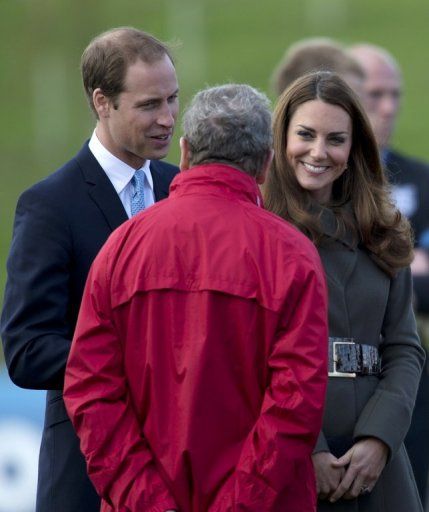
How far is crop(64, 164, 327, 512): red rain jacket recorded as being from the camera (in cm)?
297

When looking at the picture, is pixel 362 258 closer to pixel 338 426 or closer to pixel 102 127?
pixel 338 426

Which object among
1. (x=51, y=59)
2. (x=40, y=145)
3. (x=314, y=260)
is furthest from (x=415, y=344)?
(x=51, y=59)

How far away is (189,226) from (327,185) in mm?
884

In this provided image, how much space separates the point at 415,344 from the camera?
12.2 ft

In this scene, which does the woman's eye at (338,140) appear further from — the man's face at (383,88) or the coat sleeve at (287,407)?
the man's face at (383,88)

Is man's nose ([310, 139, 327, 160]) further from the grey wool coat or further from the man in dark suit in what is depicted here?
the man in dark suit

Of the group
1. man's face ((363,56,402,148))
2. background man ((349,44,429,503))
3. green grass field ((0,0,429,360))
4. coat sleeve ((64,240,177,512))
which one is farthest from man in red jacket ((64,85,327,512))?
green grass field ((0,0,429,360))

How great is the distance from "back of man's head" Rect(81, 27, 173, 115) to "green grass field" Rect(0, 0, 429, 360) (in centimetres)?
1323

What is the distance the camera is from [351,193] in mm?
3842

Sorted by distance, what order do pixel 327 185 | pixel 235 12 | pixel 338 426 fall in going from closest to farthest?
1. pixel 338 426
2. pixel 327 185
3. pixel 235 12

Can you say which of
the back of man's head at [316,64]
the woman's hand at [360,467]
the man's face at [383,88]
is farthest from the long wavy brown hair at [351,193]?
the man's face at [383,88]

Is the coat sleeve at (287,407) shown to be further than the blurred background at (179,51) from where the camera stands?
No

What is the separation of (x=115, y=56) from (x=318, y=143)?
62 centimetres

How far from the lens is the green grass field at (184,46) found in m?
18.5
